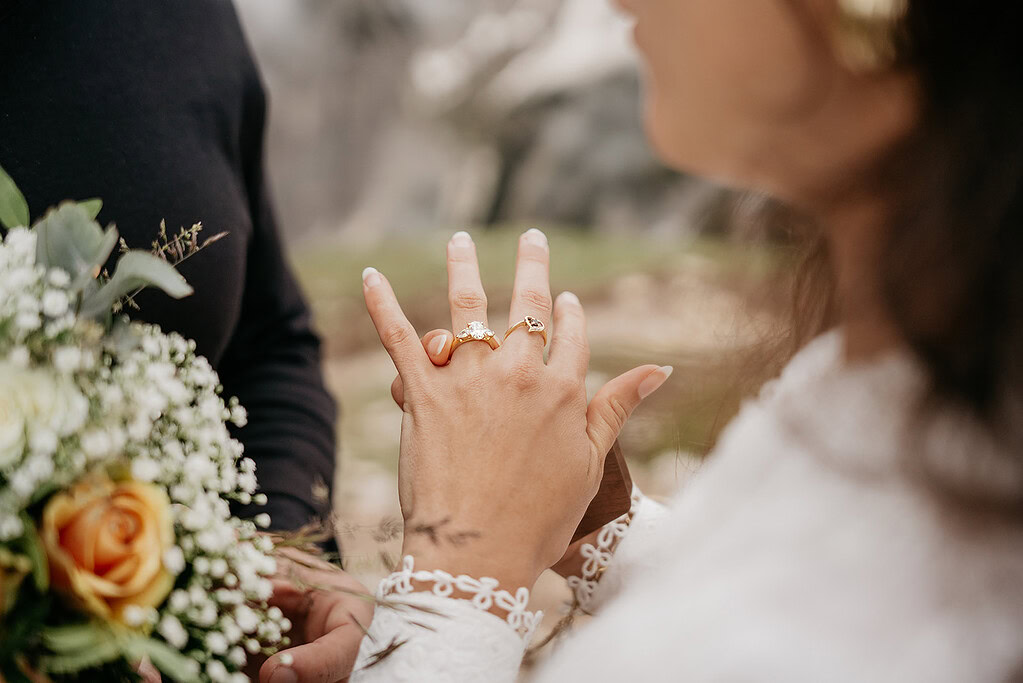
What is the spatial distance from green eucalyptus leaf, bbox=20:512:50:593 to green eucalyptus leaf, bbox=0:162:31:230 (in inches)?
11.0

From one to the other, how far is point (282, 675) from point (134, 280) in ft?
1.54

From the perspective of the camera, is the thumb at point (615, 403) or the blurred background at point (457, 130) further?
the blurred background at point (457, 130)

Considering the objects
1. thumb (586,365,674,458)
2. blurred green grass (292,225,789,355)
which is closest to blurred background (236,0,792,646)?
blurred green grass (292,225,789,355)

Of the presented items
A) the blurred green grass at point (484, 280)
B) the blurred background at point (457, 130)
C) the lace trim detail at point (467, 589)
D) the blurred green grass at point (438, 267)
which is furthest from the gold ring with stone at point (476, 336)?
the blurred background at point (457, 130)

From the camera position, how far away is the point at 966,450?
2.14 feet

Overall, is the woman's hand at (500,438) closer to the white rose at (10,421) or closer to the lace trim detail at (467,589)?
the lace trim detail at (467,589)

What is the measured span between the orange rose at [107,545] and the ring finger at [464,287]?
0.39 m

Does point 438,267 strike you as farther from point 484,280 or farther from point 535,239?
point 535,239

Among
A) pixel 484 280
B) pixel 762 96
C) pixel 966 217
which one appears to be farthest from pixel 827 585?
pixel 484 280

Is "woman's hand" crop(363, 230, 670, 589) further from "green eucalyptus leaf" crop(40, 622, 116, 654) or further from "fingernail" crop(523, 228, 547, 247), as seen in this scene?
"green eucalyptus leaf" crop(40, 622, 116, 654)

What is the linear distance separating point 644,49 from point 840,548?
0.52 meters

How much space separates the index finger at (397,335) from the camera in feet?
2.92

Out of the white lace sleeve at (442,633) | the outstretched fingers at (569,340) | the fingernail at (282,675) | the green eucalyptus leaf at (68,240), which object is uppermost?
the green eucalyptus leaf at (68,240)

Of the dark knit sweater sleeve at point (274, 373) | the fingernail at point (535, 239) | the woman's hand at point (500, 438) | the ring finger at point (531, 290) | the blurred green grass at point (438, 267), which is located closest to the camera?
the woman's hand at point (500, 438)
